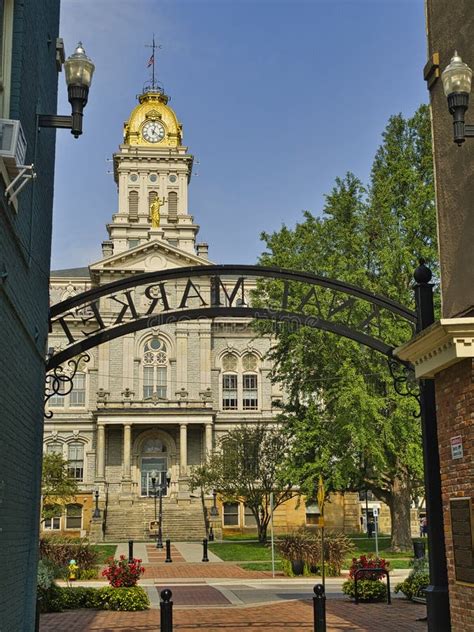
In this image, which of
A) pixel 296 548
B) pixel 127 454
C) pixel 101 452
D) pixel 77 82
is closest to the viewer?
pixel 77 82

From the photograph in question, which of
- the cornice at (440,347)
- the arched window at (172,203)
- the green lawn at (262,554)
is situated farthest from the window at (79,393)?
Answer: the cornice at (440,347)

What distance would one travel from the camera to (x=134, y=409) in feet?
187

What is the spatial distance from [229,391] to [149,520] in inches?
460

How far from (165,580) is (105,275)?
35.2 m

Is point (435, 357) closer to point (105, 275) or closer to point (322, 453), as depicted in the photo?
point (322, 453)

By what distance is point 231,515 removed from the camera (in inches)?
2319

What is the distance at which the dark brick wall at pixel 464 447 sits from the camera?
30.2 feet

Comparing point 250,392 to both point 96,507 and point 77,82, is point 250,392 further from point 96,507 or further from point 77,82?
point 77,82

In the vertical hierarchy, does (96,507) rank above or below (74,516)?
above

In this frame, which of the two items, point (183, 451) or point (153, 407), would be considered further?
point (153, 407)

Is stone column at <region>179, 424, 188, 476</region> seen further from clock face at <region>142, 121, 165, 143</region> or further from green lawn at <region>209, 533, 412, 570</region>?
Answer: clock face at <region>142, 121, 165, 143</region>

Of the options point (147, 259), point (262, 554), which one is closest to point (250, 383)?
point (147, 259)

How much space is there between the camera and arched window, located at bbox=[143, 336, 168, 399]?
5934cm

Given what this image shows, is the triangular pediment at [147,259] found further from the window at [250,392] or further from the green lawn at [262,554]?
the green lawn at [262,554]
